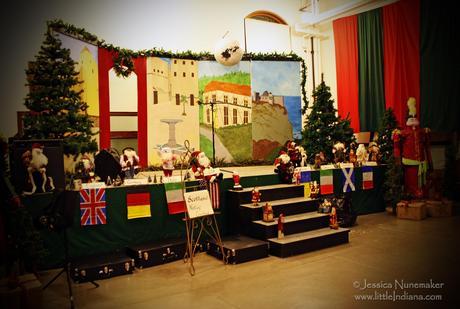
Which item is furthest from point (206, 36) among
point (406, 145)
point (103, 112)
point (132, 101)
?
point (406, 145)

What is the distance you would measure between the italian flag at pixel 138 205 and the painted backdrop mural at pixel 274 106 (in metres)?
4.92

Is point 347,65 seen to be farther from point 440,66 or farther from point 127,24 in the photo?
point 127,24

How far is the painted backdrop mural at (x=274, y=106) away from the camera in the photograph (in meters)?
9.86

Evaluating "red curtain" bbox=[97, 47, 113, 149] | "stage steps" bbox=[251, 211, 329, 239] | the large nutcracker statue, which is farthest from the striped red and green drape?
"red curtain" bbox=[97, 47, 113, 149]

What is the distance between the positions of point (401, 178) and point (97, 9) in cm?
769

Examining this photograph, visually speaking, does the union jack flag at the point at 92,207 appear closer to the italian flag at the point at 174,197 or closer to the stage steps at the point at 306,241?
the italian flag at the point at 174,197

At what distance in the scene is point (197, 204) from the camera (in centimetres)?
466

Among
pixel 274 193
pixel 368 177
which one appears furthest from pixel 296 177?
pixel 368 177

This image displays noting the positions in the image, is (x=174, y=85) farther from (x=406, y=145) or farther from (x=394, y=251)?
(x=394, y=251)

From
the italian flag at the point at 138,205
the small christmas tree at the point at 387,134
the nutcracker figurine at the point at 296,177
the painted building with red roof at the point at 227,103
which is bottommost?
the italian flag at the point at 138,205

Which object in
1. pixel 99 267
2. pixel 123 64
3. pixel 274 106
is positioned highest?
pixel 123 64

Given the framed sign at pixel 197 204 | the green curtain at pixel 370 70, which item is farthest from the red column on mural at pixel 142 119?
the green curtain at pixel 370 70

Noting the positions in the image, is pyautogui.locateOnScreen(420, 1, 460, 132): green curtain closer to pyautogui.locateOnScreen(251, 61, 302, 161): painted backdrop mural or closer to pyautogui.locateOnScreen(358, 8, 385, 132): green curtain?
pyautogui.locateOnScreen(358, 8, 385, 132): green curtain

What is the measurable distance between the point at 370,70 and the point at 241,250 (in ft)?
24.6
